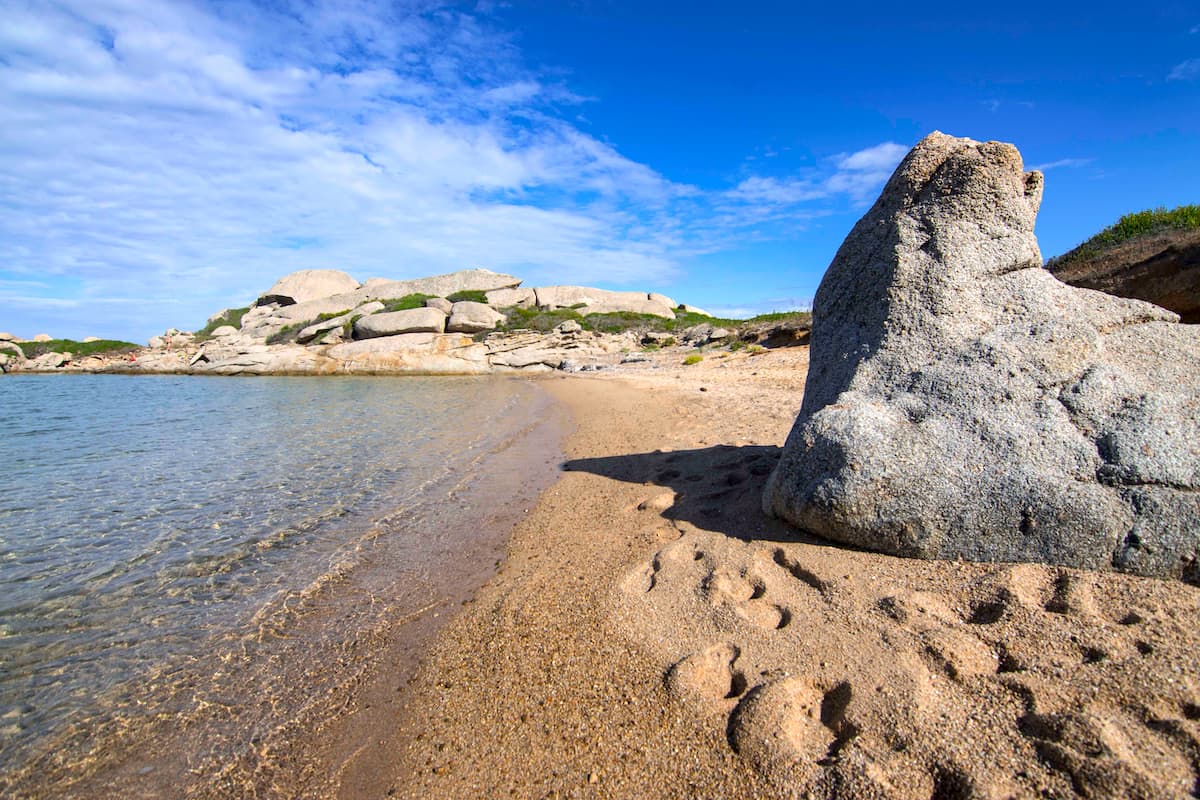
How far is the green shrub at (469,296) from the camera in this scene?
41438 millimetres

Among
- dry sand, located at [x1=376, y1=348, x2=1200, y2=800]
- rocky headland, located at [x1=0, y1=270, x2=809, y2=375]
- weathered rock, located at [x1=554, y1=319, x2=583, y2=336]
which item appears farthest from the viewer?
weathered rock, located at [x1=554, y1=319, x2=583, y2=336]

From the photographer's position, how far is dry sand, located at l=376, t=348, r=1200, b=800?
2.00m

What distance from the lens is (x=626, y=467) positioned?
7.26 metres

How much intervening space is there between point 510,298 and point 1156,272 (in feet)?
122

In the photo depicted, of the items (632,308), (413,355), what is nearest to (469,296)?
(413,355)

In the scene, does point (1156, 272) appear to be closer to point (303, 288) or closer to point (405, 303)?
point (405, 303)

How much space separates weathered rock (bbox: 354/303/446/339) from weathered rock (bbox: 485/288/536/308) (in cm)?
696

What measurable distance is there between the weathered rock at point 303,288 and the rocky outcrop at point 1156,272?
151 ft

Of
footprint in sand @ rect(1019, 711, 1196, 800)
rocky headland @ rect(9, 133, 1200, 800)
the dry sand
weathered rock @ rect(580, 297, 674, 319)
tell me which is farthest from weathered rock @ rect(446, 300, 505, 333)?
footprint in sand @ rect(1019, 711, 1196, 800)

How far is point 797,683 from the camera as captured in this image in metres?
2.55

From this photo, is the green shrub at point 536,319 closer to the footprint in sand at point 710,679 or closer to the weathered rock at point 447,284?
the weathered rock at point 447,284

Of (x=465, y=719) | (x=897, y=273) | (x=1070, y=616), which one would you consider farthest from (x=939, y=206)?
(x=465, y=719)

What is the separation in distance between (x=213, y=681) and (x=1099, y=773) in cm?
422

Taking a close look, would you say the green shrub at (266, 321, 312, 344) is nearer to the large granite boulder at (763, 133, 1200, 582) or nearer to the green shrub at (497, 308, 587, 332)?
the green shrub at (497, 308, 587, 332)
